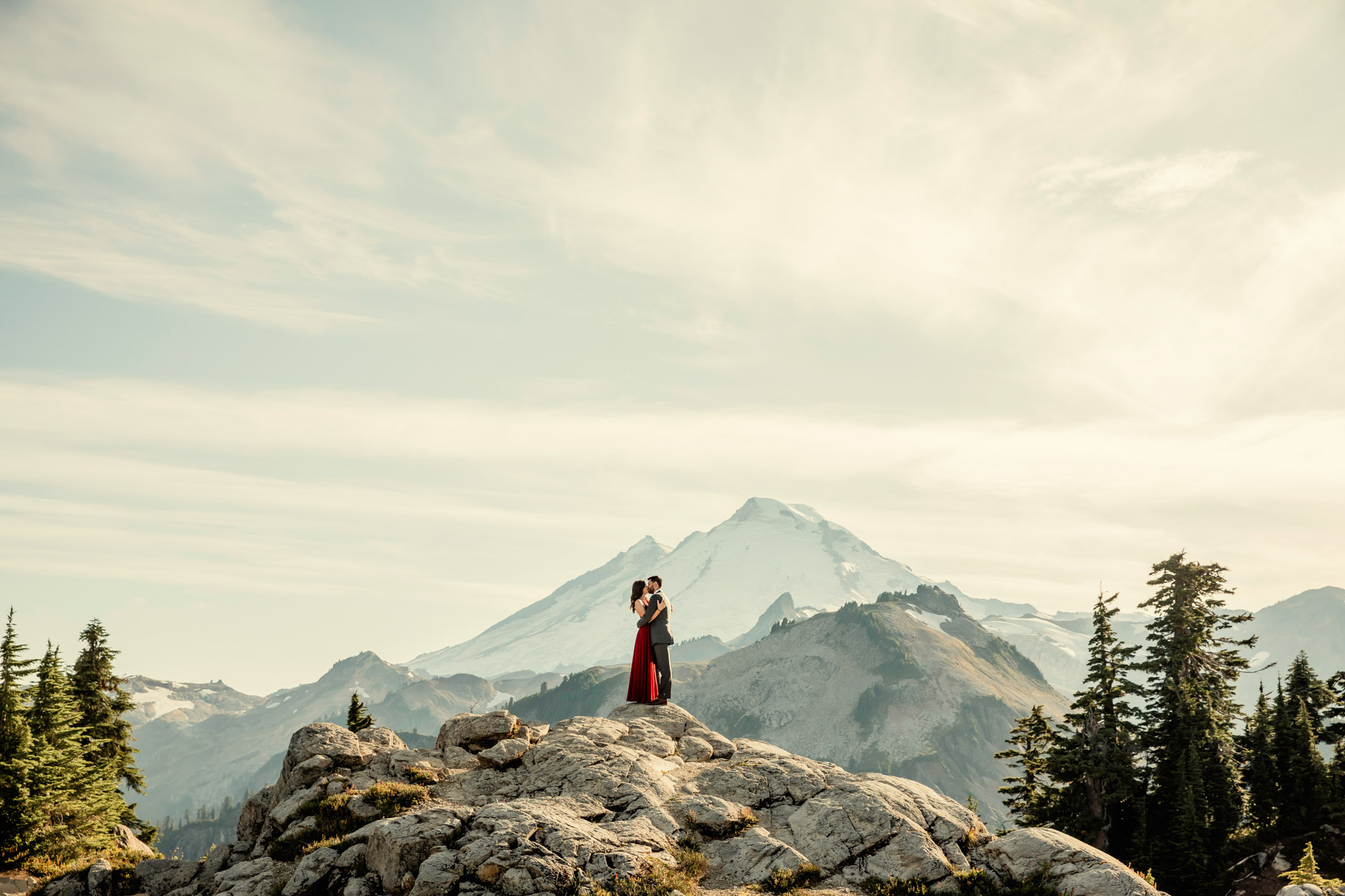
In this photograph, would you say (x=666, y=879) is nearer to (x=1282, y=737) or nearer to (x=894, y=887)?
(x=894, y=887)

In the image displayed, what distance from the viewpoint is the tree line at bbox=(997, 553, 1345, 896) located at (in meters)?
55.1

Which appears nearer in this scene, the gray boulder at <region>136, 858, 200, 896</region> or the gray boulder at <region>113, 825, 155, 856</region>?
the gray boulder at <region>136, 858, 200, 896</region>

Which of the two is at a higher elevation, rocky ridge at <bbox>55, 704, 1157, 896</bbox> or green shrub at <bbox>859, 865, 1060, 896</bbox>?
rocky ridge at <bbox>55, 704, 1157, 896</bbox>

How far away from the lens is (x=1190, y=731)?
59125mm

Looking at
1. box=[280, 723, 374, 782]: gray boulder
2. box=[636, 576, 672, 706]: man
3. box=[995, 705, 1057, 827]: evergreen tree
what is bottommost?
box=[995, 705, 1057, 827]: evergreen tree

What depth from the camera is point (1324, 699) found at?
6694 centimetres

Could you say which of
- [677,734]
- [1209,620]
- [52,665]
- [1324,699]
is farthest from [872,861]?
[1324,699]

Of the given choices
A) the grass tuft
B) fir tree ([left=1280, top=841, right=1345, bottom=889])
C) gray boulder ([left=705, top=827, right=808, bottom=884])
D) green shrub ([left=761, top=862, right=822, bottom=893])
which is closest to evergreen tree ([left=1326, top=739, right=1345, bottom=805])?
fir tree ([left=1280, top=841, right=1345, bottom=889])

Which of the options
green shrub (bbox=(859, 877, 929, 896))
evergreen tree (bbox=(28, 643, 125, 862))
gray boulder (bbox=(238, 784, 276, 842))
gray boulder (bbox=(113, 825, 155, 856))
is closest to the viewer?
green shrub (bbox=(859, 877, 929, 896))

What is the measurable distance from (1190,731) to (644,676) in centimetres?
4527

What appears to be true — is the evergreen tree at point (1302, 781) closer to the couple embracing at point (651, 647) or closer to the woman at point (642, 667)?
the couple embracing at point (651, 647)

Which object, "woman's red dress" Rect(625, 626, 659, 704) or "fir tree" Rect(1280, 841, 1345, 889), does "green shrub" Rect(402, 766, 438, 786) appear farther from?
"fir tree" Rect(1280, 841, 1345, 889)

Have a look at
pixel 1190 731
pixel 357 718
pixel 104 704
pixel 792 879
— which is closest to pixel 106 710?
pixel 104 704

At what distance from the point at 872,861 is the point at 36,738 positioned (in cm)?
3336
